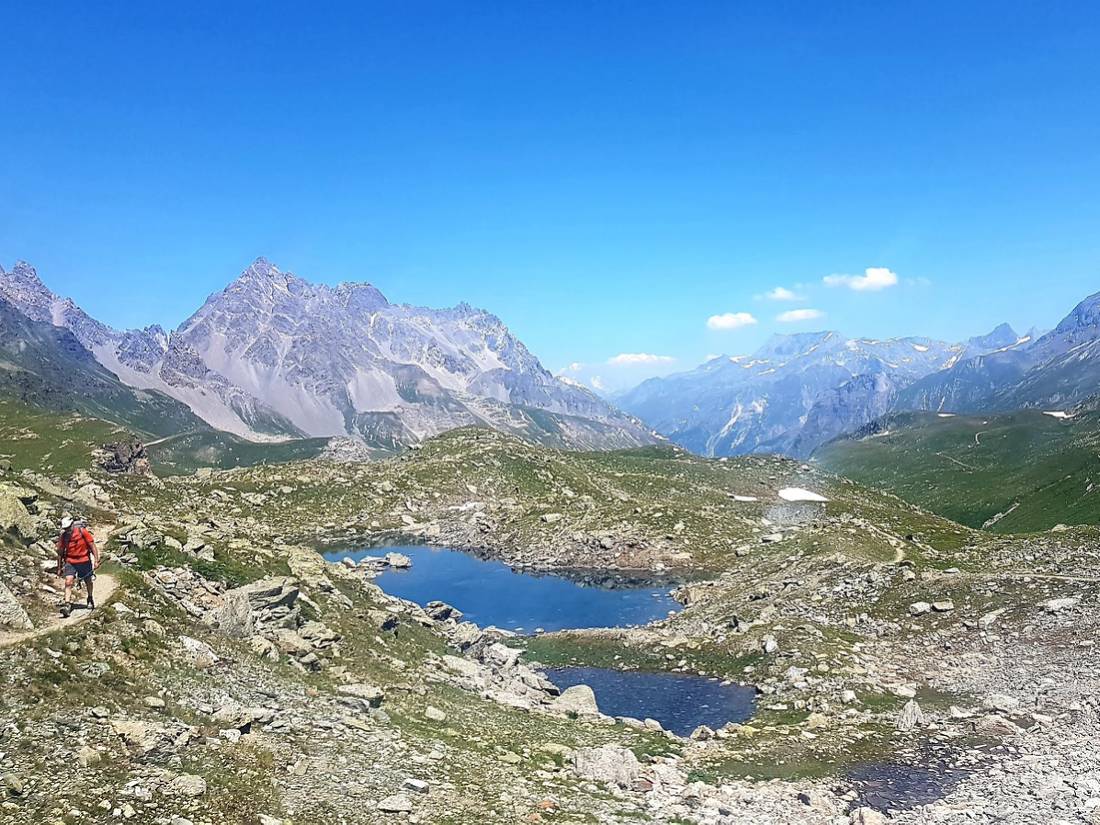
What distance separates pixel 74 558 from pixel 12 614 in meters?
3.17

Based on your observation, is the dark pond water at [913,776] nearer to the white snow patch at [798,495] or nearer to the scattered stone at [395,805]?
the scattered stone at [395,805]

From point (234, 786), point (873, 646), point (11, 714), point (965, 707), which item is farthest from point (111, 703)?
point (873, 646)

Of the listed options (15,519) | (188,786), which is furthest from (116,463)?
(188,786)

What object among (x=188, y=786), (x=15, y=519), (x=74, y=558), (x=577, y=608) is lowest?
(x=577, y=608)

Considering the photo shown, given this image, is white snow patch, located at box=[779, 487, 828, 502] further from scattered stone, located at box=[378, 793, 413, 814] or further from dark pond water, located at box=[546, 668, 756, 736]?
scattered stone, located at box=[378, 793, 413, 814]

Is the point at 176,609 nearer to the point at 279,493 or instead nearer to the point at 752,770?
the point at 752,770

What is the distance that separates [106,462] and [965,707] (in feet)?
653

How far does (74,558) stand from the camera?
2544cm

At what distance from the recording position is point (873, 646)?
46.9m

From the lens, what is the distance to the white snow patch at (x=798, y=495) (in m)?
125

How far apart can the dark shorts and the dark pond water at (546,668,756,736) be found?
104ft

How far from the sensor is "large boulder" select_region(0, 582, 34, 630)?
22.2 metres

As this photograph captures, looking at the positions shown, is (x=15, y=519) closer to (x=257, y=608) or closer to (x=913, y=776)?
(x=257, y=608)

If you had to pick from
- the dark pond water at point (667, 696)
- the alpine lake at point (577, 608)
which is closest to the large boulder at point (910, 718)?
the dark pond water at point (667, 696)
